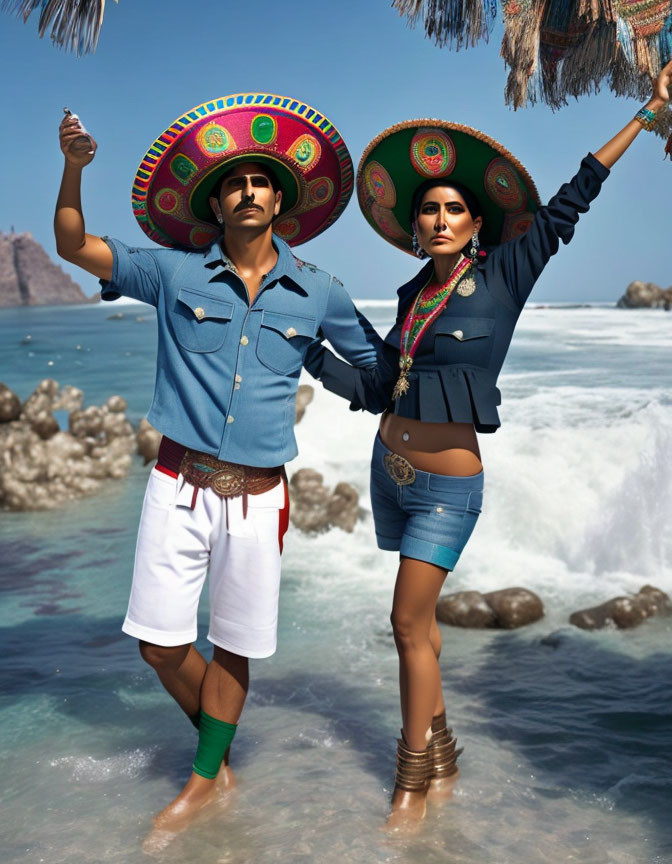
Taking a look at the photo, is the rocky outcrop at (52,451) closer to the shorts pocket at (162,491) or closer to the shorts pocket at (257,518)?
the shorts pocket at (162,491)

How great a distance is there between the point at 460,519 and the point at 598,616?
281 cm

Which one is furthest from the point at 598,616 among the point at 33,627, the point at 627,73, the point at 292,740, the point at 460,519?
the point at 33,627

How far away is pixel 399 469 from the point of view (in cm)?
345

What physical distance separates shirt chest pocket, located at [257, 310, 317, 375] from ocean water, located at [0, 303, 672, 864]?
5.62 feet

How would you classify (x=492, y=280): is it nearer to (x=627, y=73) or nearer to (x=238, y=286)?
(x=238, y=286)

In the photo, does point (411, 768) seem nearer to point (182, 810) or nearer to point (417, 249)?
point (182, 810)

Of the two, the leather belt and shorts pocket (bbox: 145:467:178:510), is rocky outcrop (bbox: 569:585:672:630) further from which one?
shorts pocket (bbox: 145:467:178:510)

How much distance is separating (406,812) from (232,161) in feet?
7.99

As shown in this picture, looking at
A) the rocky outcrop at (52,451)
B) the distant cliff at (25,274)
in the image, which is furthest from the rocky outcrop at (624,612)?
the distant cliff at (25,274)

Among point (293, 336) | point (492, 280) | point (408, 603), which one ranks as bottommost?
point (408, 603)

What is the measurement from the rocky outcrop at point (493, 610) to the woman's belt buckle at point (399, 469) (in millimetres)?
2689

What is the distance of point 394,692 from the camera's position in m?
4.83

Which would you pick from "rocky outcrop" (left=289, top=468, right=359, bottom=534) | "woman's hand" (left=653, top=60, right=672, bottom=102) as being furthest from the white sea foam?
"rocky outcrop" (left=289, top=468, right=359, bottom=534)

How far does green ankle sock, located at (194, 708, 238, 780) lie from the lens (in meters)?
3.51
